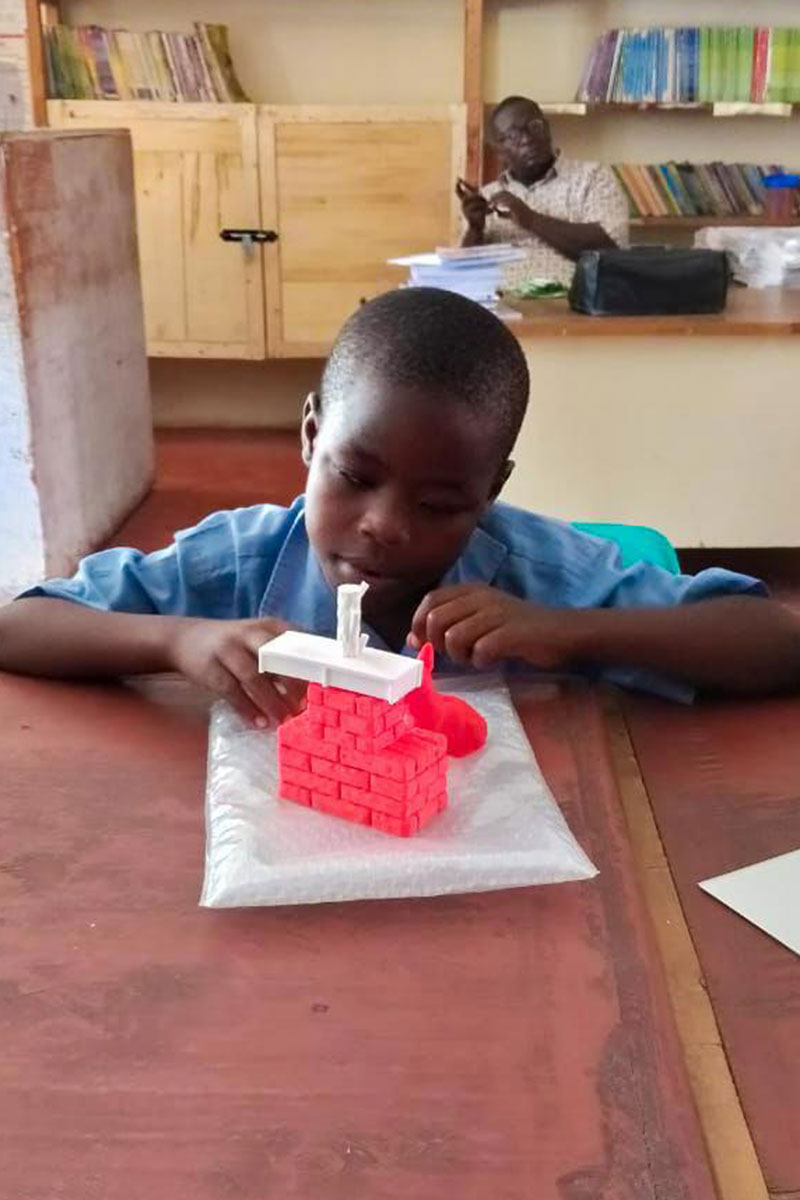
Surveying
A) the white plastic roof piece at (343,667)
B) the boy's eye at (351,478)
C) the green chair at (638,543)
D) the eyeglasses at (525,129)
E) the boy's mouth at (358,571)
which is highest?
the eyeglasses at (525,129)

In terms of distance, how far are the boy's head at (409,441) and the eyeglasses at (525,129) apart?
3.13 metres

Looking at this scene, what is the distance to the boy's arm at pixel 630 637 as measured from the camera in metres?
0.86

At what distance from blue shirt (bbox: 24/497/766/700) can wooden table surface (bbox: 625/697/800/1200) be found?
162 millimetres

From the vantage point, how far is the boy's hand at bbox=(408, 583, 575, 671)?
85cm

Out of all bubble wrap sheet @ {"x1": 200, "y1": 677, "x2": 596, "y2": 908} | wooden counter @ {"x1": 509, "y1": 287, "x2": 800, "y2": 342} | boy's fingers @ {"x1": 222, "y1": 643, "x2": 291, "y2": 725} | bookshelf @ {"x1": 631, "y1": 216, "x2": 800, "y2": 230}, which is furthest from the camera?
bookshelf @ {"x1": 631, "y1": 216, "x2": 800, "y2": 230}

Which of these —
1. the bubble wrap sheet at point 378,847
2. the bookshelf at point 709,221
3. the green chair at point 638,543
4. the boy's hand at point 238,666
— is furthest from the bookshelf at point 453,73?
the bubble wrap sheet at point 378,847

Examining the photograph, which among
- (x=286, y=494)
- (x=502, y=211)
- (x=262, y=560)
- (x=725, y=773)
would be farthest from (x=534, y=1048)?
(x=502, y=211)

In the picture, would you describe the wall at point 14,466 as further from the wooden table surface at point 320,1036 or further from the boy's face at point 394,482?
the wooden table surface at point 320,1036

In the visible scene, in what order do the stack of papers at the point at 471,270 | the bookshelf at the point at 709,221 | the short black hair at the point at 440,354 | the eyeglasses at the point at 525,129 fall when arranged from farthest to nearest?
1. the bookshelf at the point at 709,221
2. the eyeglasses at the point at 525,129
3. the stack of papers at the point at 471,270
4. the short black hair at the point at 440,354

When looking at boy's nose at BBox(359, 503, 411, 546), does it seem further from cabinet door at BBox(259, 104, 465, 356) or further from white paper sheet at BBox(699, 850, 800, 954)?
cabinet door at BBox(259, 104, 465, 356)

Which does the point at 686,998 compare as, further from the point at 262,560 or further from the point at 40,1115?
the point at 262,560

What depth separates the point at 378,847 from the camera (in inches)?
24.6

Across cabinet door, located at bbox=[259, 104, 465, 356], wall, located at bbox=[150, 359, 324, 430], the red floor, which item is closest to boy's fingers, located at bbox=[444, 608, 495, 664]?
the red floor

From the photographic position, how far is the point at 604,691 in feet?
3.00
